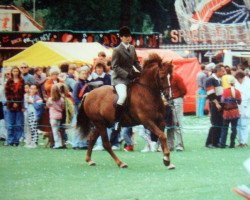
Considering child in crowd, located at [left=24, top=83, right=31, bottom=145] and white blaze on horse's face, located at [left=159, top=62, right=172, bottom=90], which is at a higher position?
white blaze on horse's face, located at [left=159, top=62, right=172, bottom=90]

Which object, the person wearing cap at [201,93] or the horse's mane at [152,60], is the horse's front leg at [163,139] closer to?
the horse's mane at [152,60]

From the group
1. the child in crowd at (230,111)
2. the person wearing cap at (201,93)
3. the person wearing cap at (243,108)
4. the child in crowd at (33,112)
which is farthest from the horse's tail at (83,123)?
the person wearing cap at (201,93)

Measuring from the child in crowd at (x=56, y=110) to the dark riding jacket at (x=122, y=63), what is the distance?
478 centimetres

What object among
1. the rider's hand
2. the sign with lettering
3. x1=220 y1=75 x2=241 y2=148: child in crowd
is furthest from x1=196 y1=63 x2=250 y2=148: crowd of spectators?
the sign with lettering

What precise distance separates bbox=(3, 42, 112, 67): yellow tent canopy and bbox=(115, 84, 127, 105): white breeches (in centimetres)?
1341

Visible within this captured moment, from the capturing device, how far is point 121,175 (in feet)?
54.0

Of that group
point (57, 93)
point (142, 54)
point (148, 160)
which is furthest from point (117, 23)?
point (148, 160)

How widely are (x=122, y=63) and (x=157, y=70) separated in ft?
2.53

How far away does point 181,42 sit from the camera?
5938 cm

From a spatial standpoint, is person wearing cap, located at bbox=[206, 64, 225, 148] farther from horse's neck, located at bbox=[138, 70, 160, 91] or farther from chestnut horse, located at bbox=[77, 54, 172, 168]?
horse's neck, located at bbox=[138, 70, 160, 91]

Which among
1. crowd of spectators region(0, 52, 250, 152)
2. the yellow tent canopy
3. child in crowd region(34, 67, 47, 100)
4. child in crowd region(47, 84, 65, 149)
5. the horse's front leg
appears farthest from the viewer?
the yellow tent canopy

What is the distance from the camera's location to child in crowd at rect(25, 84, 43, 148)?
23.7 meters

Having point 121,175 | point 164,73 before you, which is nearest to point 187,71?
point 164,73

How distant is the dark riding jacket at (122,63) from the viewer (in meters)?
18.5
